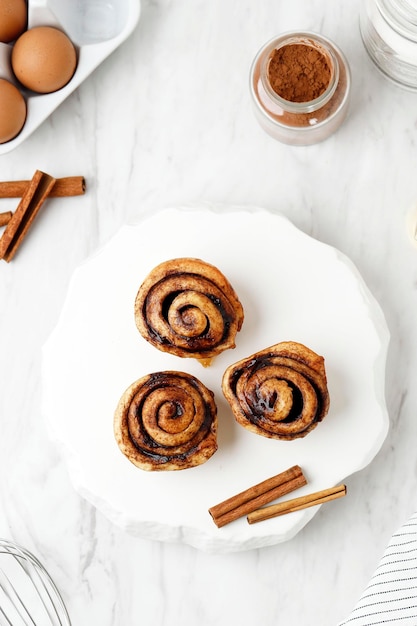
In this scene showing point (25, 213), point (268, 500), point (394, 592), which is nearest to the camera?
point (394, 592)

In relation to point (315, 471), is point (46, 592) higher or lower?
lower

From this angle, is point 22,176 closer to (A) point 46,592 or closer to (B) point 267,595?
(A) point 46,592

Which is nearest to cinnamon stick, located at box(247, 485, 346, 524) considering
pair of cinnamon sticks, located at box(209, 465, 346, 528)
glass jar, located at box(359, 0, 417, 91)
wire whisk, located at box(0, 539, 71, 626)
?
pair of cinnamon sticks, located at box(209, 465, 346, 528)

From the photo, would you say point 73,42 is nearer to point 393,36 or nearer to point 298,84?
point 298,84

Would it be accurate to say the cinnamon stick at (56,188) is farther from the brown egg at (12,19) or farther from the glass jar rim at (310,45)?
the glass jar rim at (310,45)

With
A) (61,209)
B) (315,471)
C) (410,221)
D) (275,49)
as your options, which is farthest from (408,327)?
(61,209)

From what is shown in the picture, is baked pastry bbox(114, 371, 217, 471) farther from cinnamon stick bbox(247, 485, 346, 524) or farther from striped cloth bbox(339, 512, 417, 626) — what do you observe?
striped cloth bbox(339, 512, 417, 626)

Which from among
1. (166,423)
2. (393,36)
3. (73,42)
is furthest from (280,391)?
(73,42)
